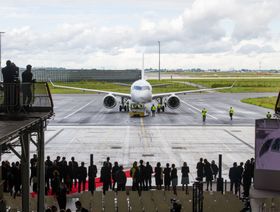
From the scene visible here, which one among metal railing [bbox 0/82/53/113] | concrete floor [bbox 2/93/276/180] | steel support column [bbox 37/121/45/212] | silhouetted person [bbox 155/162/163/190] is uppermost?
metal railing [bbox 0/82/53/113]

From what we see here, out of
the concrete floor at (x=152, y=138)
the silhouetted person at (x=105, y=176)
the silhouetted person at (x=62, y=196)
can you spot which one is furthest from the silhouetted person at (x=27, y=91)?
the concrete floor at (x=152, y=138)

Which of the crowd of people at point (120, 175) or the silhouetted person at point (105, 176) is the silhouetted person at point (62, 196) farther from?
the silhouetted person at point (105, 176)

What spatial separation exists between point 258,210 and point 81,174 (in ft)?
24.4

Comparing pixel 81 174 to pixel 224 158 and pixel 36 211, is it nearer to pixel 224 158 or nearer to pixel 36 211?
pixel 36 211

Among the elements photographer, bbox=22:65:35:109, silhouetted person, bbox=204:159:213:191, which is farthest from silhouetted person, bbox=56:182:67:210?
silhouetted person, bbox=204:159:213:191

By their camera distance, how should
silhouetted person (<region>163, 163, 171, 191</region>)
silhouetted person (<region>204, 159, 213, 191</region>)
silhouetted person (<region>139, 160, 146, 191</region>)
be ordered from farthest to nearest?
silhouetted person (<region>204, 159, 213, 191</region>) < silhouetted person (<region>163, 163, 171, 191</region>) < silhouetted person (<region>139, 160, 146, 191</region>)

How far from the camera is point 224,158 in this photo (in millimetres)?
28125

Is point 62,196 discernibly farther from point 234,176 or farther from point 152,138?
point 152,138

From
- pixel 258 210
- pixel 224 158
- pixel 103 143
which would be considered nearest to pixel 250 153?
pixel 224 158

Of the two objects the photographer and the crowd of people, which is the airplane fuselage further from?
the photographer

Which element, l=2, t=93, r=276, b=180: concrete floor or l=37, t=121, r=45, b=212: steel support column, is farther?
l=2, t=93, r=276, b=180: concrete floor

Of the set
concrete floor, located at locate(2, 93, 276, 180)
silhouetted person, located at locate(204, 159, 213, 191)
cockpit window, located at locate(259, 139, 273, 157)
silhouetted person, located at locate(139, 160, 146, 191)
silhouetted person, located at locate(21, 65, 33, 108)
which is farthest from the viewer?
concrete floor, located at locate(2, 93, 276, 180)

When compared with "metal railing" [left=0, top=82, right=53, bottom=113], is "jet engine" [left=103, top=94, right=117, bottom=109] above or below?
below

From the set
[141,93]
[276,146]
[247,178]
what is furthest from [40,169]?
[141,93]
